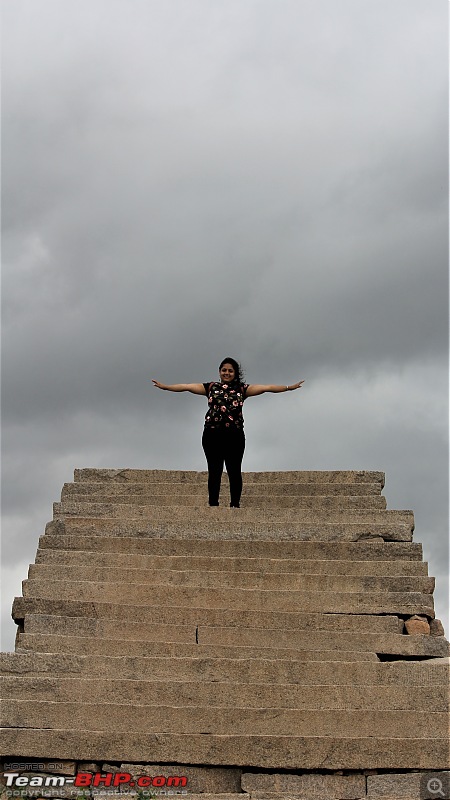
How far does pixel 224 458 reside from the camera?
448 inches

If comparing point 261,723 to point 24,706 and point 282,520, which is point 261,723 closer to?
point 24,706

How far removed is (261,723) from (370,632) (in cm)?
141

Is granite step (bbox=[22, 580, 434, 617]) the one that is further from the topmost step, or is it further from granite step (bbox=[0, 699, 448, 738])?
the topmost step

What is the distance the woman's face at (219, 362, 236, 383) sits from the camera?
11609 mm

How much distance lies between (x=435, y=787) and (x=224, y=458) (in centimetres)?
456

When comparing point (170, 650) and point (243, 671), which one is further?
point (170, 650)

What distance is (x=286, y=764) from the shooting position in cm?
779

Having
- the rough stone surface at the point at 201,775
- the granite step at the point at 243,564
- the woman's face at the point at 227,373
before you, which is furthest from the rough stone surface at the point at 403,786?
the woman's face at the point at 227,373

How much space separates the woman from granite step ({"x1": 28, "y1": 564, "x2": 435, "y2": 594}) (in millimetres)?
1863

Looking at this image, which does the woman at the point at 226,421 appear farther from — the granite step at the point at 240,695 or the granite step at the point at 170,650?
the granite step at the point at 240,695

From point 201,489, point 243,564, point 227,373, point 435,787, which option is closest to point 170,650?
point 243,564

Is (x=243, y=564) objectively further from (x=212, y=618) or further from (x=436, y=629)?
(x=436, y=629)

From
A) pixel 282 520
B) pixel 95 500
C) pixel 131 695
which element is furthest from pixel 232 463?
pixel 131 695

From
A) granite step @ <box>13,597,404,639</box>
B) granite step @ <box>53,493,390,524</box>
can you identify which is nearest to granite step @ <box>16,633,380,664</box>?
granite step @ <box>13,597,404,639</box>
